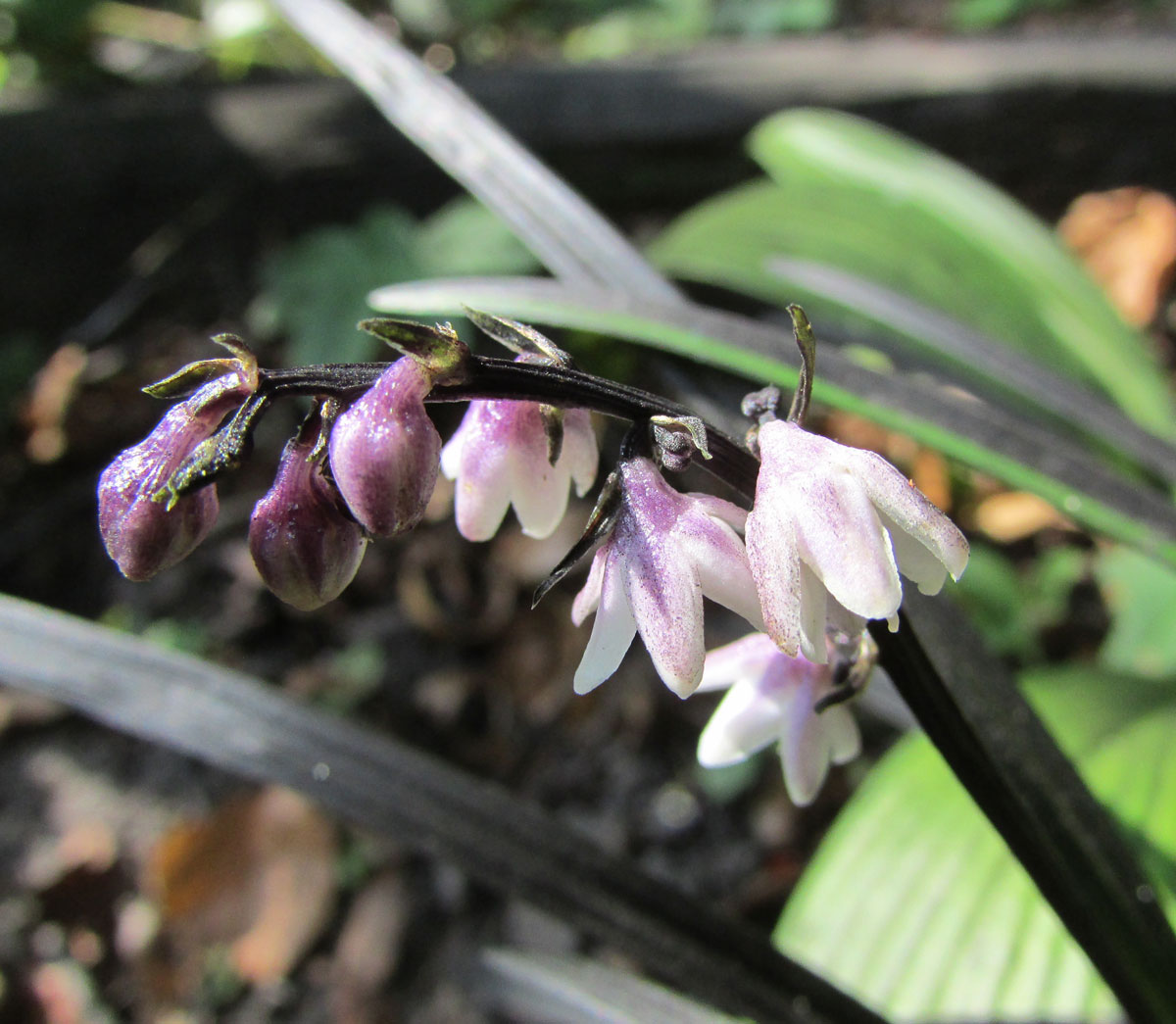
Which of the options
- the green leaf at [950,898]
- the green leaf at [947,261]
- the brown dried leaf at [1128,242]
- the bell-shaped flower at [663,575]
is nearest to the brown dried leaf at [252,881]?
the green leaf at [950,898]

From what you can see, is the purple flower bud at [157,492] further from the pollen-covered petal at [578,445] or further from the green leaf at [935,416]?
the green leaf at [935,416]

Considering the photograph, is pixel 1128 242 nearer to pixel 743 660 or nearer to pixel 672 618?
pixel 743 660

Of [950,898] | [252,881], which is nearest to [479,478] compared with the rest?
[950,898]

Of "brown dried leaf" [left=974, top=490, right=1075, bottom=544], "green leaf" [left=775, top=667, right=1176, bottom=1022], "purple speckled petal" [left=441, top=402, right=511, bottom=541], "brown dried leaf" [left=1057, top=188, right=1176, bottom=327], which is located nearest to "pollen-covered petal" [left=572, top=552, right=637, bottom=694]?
"purple speckled petal" [left=441, top=402, right=511, bottom=541]

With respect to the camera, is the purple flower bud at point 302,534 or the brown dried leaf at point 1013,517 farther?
the brown dried leaf at point 1013,517

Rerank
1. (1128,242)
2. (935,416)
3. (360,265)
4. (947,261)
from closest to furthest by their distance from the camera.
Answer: (935,416), (947,261), (360,265), (1128,242)

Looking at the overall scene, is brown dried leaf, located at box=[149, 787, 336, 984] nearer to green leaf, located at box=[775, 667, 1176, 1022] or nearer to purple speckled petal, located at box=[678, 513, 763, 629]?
green leaf, located at box=[775, 667, 1176, 1022]

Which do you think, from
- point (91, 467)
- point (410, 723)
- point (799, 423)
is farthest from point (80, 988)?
point (799, 423)
